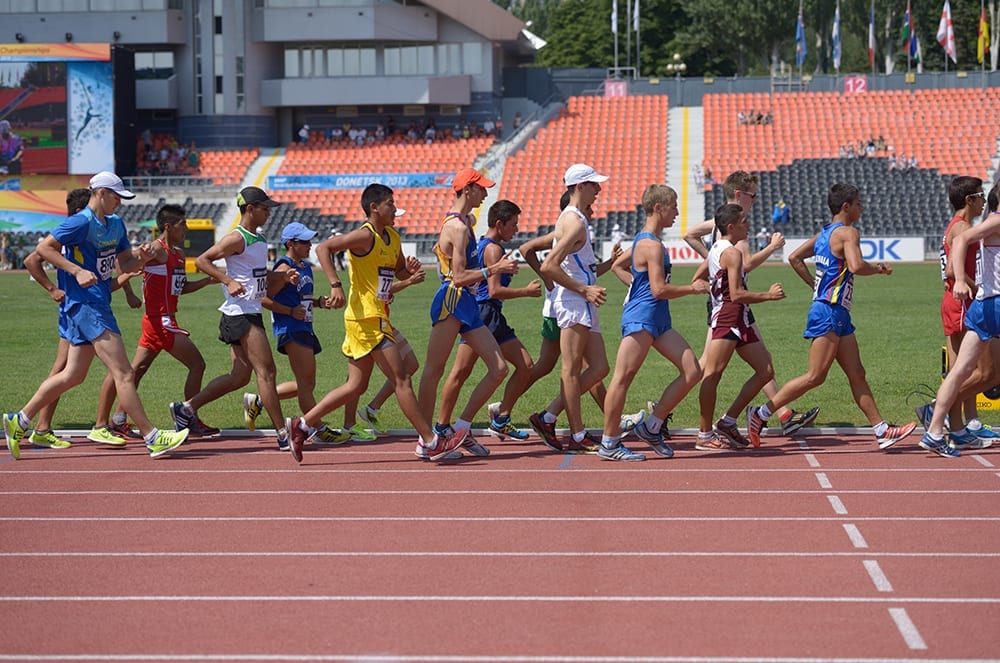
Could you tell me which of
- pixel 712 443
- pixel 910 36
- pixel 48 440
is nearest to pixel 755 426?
pixel 712 443

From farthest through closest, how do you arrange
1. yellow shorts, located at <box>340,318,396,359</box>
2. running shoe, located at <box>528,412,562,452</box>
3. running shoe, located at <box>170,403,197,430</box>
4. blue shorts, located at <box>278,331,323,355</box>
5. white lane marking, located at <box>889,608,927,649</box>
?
running shoe, located at <box>170,403,197,430</box> → blue shorts, located at <box>278,331,323,355</box> → running shoe, located at <box>528,412,562,452</box> → yellow shorts, located at <box>340,318,396,359</box> → white lane marking, located at <box>889,608,927,649</box>

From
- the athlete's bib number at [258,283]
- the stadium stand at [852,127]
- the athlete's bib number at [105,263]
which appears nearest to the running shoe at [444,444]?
the athlete's bib number at [258,283]

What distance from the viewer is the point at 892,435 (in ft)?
32.2

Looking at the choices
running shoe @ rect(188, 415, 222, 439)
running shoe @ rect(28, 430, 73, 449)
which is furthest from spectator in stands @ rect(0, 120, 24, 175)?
running shoe @ rect(28, 430, 73, 449)

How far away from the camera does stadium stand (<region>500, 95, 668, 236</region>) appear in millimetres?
48812

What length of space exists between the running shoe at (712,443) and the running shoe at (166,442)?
139 inches

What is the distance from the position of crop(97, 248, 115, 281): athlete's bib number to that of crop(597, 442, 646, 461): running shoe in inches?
142

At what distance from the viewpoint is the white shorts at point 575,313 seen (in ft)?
32.0

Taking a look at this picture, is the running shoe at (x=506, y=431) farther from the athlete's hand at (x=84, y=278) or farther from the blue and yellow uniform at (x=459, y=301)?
the athlete's hand at (x=84, y=278)

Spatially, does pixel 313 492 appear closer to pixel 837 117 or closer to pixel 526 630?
pixel 526 630

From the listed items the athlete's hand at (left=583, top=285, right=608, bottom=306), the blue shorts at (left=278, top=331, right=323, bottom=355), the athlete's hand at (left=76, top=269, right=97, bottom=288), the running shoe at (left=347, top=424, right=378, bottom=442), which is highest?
the athlete's hand at (left=76, top=269, right=97, bottom=288)

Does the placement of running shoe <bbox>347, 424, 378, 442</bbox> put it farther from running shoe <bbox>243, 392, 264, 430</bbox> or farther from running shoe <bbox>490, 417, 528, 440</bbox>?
running shoe <bbox>490, 417, 528, 440</bbox>

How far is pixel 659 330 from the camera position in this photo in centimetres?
970

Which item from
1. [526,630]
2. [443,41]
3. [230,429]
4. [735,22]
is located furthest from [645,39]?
[526,630]
